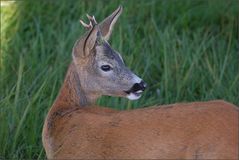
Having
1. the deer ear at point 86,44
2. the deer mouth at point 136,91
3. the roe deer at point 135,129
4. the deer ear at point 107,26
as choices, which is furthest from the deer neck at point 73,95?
the deer ear at point 107,26

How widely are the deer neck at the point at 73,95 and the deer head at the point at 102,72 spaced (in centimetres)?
3

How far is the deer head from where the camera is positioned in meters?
5.41

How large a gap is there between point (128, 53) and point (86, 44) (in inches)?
70.8

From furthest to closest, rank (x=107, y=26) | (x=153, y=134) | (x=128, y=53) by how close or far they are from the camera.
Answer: (x=128, y=53) → (x=107, y=26) → (x=153, y=134)

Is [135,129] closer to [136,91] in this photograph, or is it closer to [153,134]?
[153,134]

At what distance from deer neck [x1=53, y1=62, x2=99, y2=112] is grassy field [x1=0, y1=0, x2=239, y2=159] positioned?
38 cm

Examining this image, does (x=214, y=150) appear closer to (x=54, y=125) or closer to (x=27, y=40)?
(x=54, y=125)

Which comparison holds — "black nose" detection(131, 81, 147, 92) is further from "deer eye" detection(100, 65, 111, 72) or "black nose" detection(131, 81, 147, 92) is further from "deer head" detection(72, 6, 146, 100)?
"deer eye" detection(100, 65, 111, 72)

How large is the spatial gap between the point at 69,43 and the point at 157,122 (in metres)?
2.89

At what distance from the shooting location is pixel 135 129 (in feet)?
14.8

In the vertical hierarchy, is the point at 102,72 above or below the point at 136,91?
above

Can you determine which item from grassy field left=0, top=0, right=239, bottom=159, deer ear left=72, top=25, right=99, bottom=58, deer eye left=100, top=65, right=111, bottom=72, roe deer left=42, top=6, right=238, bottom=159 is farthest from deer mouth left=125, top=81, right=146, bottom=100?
grassy field left=0, top=0, right=239, bottom=159

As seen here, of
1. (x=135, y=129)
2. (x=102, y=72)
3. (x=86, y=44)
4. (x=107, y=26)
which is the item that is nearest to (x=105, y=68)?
(x=102, y=72)

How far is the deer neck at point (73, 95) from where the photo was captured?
5.39 meters
